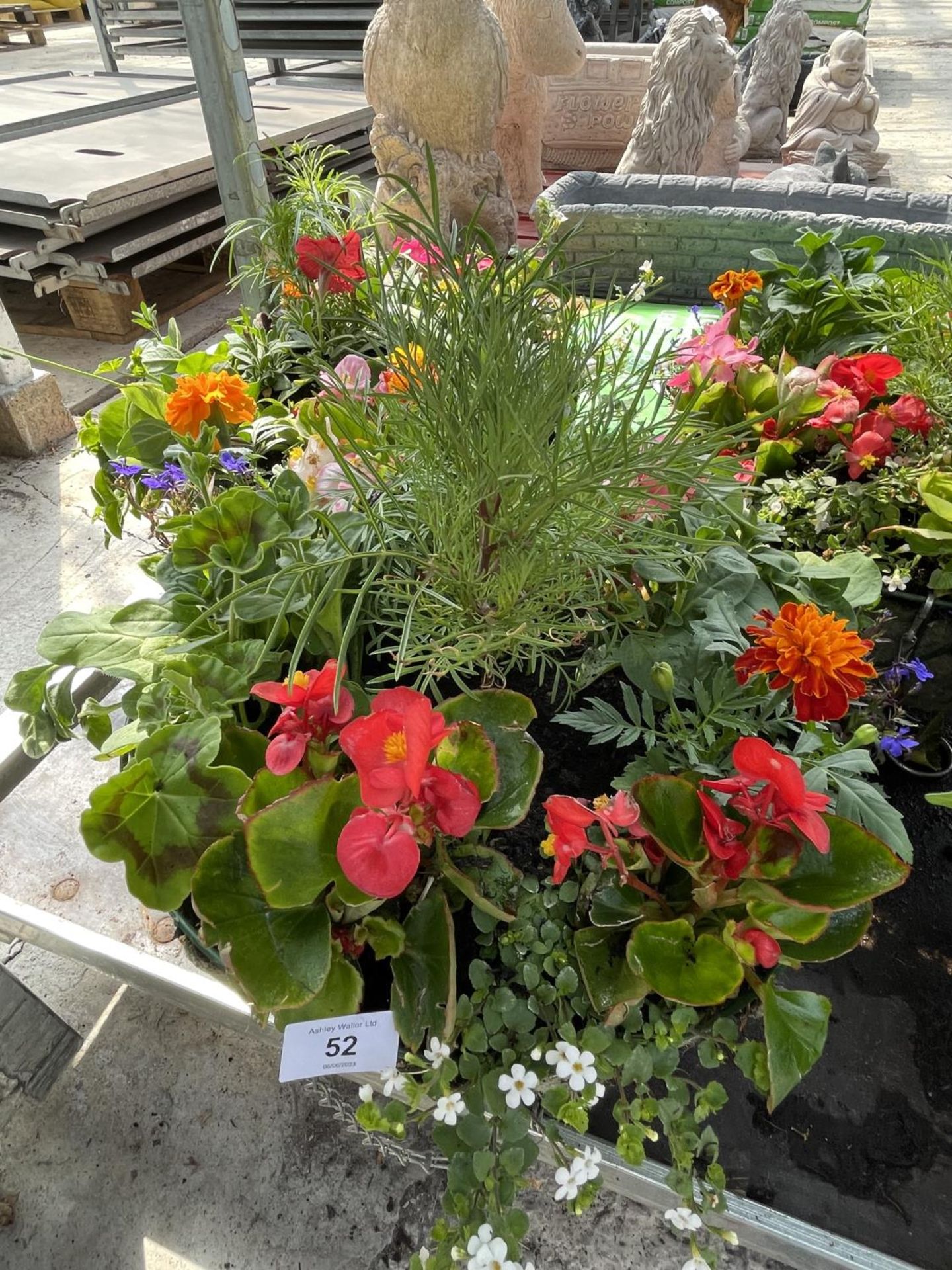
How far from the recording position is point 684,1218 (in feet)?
1.81

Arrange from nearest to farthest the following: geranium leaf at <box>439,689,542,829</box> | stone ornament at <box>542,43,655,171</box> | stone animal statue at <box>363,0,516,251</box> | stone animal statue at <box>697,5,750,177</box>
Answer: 1. geranium leaf at <box>439,689,542,829</box>
2. stone animal statue at <box>363,0,516,251</box>
3. stone animal statue at <box>697,5,750,177</box>
4. stone ornament at <box>542,43,655,171</box>

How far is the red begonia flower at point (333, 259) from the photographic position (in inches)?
36.6

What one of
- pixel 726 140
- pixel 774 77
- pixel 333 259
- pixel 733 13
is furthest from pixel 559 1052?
pixel 733 13

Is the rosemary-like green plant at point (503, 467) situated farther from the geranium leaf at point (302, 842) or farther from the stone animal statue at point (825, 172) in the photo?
the stone animal statue at point (825, 172)

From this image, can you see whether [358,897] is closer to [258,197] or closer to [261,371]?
[261,371]

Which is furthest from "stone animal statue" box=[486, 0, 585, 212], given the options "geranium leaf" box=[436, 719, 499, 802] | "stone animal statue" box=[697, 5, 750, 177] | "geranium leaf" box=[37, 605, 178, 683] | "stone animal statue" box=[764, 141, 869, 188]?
"geranium leaf" box=[436, 719, 499, 802]

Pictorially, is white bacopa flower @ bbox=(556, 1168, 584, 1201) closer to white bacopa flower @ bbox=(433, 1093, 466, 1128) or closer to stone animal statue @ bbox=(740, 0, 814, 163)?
white bacopa flower @ bbox=(433, 1093, 466, 1128)

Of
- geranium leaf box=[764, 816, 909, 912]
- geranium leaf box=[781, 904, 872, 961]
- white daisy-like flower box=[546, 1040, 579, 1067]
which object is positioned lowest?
white daisy-like flower box=[546, 1040, 579, 1067]

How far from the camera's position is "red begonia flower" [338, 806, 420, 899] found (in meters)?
0.45

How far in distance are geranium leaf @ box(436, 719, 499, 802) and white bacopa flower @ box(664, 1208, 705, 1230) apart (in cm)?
33

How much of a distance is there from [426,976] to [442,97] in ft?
8.29

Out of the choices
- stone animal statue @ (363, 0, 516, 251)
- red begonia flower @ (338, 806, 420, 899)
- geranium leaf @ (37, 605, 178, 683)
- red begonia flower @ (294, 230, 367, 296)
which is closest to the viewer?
red begonia flower @ (338, 806, 420, 899)

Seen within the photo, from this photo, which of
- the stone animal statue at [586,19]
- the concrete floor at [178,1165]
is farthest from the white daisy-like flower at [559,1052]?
the stone animal statue at [586,19]

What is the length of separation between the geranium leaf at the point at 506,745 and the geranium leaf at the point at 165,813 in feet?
0.59
